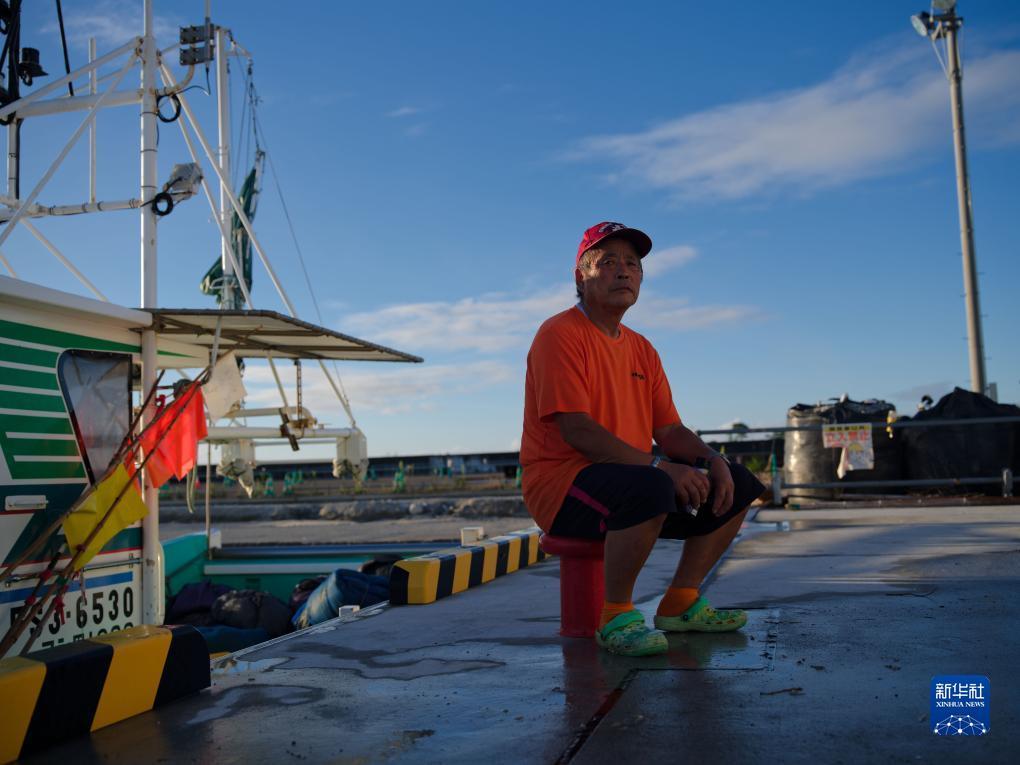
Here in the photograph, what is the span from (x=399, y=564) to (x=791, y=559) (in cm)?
293

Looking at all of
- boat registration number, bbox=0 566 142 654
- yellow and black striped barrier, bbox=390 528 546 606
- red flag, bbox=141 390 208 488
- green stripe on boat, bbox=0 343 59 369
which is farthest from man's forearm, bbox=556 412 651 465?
red flag, bbox=141 390 208 488

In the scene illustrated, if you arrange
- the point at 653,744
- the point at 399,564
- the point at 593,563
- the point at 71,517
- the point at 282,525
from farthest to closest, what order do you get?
1. the point at 282,525
2. the point at 399,564
3. the point at 71,517
4. the point at 593,563
5. the point at 653,744

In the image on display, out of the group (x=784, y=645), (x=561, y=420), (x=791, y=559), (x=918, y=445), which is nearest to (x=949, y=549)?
(x=791, y=559)

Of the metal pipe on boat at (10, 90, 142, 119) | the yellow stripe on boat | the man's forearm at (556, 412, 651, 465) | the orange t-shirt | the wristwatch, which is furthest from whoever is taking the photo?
the metal pipe on boat at (10, 90, 142, 119)

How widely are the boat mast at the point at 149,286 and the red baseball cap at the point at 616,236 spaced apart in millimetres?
3375

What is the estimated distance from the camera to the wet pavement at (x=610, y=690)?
7.36 feet

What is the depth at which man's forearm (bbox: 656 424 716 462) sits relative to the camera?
12.5ft

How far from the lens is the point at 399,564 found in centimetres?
544

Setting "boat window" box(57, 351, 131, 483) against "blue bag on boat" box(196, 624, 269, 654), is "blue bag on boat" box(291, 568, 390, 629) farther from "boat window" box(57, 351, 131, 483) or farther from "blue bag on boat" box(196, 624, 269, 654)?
"boat window" box(57, 351, 131, 483)

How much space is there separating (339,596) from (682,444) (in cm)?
412

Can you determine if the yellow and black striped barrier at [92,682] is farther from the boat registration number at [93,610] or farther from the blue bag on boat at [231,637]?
the blue bag on boat at [231,637]

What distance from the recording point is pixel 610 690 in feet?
9.16

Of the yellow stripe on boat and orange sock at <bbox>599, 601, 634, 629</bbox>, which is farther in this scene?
orange sock at <bbox>599, 601, 634, 629</bbox>

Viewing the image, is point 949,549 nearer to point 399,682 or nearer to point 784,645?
point 784,645
